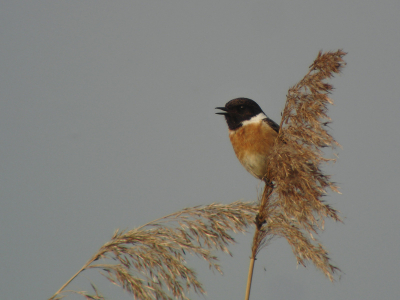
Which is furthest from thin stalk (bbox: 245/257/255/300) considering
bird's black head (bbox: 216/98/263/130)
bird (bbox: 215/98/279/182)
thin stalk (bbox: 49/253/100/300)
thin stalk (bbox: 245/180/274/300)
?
bird's black head (bbox: 216/98/263/130)

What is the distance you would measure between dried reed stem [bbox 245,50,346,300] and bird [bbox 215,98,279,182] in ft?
4.08

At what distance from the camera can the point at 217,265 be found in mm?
2510

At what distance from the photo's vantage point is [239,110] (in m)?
4.81

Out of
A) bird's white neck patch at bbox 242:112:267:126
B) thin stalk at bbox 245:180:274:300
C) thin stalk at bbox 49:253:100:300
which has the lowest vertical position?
thin stalk at bbox 49:253:100:300

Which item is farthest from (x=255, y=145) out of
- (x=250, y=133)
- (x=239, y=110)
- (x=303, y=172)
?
(x=303, y=172)

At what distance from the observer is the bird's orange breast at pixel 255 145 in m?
4.26

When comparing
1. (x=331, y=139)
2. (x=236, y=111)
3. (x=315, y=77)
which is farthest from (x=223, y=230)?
(x=236, y=111)

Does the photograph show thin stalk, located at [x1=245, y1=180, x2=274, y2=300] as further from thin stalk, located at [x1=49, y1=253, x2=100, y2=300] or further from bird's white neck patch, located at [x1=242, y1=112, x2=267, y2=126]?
bird's white neck patch, located at [x1=242, y1=112, x2=267, y2=126]

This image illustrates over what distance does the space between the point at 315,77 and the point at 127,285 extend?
5.86ft

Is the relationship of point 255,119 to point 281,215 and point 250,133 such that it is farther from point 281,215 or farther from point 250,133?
point 281,215

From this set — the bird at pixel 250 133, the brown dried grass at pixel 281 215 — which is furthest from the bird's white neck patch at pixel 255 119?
the brown dried grass at pixel 281 215

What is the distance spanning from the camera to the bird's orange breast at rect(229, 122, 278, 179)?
4.26 metres

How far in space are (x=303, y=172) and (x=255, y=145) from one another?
1.64 m

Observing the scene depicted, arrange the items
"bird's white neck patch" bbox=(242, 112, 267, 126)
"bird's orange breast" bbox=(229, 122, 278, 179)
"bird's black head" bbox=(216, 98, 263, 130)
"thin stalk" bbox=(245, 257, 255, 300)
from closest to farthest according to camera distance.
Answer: "thin stalk" bbox=(245, 257, 255, 300) < "bird's orange breast" bbox=(229, 122, 278, 179) < "bird's white neck patch" bbox=(242, 112, 267, 126) < "bird's black head" bbox=(216, 98, 263, 130)
